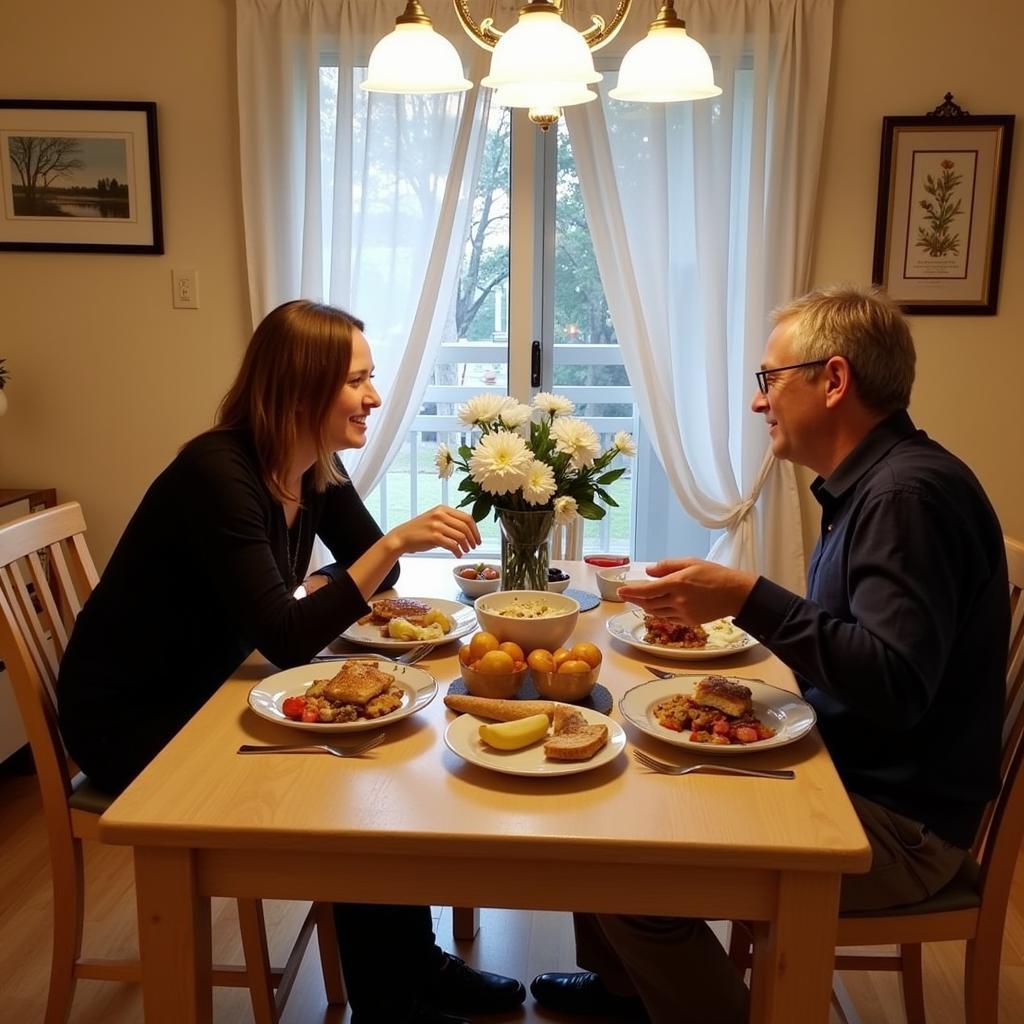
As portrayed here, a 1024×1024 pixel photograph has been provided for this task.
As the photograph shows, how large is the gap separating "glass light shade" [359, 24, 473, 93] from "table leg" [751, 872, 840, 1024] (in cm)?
129

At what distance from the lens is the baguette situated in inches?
50.2

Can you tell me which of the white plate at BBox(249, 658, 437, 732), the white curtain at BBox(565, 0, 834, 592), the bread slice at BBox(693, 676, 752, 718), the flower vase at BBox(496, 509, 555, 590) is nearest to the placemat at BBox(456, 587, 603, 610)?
the flower vase at BBox(496, 509, 555, 590)

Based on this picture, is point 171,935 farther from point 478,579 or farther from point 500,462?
point 478,579

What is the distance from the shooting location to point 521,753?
1.19 m

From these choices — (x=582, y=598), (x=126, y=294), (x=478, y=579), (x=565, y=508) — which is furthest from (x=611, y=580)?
(x=126, y=294)

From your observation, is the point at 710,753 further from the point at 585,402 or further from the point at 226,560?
the point at 585,402

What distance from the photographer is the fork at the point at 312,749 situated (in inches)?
47.7

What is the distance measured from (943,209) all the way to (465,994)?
8.19 ft

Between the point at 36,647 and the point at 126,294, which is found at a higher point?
the point at 126,294

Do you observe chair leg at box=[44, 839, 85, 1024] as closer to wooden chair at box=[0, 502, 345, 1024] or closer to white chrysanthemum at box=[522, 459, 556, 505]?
wooden chair at box=[0, 502, 345, 1024]

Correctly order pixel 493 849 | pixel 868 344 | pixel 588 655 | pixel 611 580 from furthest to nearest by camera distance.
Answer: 1. pixel 611 580
2. pixel 868 344
3. pixel 588 655
4. pixel 493 849

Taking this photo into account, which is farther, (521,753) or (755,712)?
(755,712)

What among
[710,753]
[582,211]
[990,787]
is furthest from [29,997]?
[582,211]

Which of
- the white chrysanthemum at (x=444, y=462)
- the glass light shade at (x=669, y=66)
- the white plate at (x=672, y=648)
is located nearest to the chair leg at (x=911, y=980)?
the white plate at (x=672, y=648)
